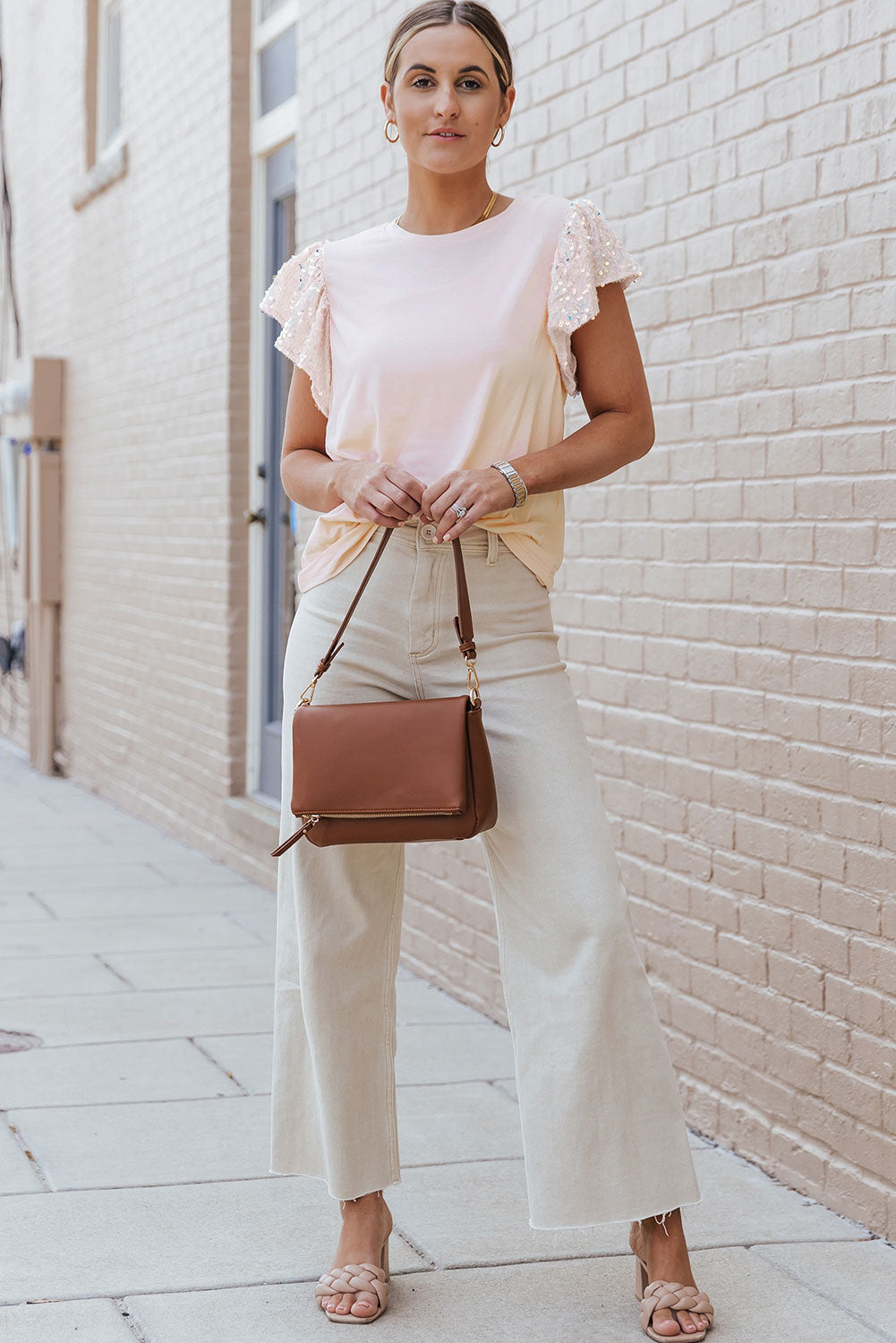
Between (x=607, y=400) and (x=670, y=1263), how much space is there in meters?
1.30

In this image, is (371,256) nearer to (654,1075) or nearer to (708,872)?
(654,1075)

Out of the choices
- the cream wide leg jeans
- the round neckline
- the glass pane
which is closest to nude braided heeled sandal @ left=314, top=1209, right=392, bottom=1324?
the cream wide leg jeans

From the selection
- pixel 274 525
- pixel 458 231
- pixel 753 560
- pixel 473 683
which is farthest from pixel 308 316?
pixel 274 525

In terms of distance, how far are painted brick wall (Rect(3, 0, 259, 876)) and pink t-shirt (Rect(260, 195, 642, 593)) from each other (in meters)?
3.91

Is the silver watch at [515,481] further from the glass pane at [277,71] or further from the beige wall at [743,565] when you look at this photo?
the glass pane at [277,71]

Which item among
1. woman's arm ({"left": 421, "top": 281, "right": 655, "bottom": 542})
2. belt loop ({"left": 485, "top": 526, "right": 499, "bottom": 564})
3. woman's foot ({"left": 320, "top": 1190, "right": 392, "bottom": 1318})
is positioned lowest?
woman's foot ({"left": 320, "top": 1190, "right": 392, "bottom": 1318})

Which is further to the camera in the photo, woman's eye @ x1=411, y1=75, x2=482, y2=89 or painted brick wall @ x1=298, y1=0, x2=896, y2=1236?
painted brick wall @ x1=298, y1=0, x2=896, y2=1236

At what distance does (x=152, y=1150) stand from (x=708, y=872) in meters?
1.25

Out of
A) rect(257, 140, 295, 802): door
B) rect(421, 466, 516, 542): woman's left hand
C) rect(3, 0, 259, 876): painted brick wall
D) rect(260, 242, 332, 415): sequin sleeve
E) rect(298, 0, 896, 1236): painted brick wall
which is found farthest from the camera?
rect(3, 0, 259, 876): painted brick wall

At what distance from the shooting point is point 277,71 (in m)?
6.55

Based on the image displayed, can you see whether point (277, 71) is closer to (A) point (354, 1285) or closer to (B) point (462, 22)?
(B) point (462, 22)

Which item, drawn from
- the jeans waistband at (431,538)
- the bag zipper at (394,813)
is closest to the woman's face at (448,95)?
the jeans waistband at (431,538)

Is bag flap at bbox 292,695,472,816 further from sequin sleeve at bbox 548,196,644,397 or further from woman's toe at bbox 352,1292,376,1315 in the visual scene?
woman's toe at bbox 352,1292,376,1315

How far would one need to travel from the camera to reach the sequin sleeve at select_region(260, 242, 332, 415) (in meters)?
2.71
